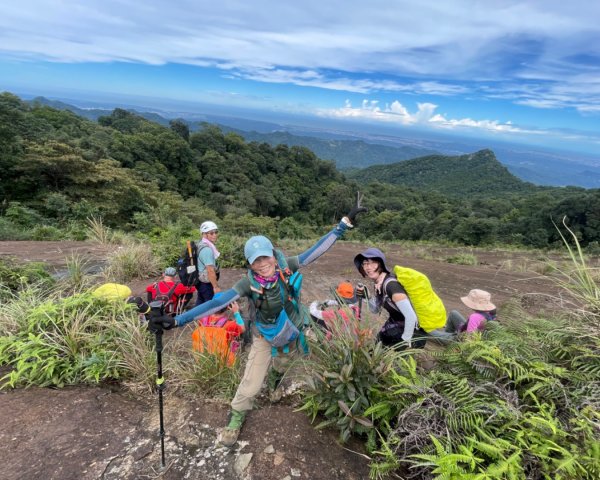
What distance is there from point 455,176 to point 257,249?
335ft

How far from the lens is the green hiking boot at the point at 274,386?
2826 mm

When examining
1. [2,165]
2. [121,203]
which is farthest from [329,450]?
[2,165]

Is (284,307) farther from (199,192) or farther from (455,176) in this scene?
(455,176)

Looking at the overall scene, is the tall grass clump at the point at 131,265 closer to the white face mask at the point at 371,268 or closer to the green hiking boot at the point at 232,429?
the green hiking boot at the point at 232,429

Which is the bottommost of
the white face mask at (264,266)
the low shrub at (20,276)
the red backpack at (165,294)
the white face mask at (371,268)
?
the low shrub at (20,276)

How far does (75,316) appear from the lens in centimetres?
327

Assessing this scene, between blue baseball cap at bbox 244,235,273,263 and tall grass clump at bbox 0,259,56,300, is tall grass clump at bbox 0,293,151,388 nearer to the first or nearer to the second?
blue baseball cap at bbox 244,235,273,263

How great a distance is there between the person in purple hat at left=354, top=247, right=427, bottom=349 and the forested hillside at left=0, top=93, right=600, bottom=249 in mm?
9745

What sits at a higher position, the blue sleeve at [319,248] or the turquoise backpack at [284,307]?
the blue sleeve at [319,248]

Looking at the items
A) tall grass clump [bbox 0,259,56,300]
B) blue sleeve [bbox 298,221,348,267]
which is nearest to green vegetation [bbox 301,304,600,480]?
blue sleeve [bbox 298,221,348,267]

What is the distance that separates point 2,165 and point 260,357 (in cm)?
2231

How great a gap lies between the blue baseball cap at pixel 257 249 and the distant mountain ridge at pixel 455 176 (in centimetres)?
8073

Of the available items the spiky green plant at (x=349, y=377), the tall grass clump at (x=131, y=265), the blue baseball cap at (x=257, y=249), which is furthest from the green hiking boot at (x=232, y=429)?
the tall grass clump at (x=131, y=265)

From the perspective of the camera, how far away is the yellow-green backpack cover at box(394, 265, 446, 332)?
3.02 meters
